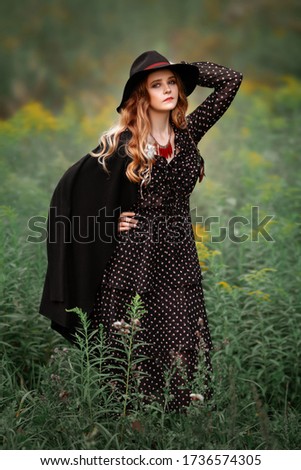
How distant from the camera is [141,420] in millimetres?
3504

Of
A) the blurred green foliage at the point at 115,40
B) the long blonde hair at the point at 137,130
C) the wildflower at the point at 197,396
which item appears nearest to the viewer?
the wildflower at the point at 197,396

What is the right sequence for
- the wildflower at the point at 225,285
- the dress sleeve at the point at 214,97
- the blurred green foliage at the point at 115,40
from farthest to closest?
the blurred green foliage at the point at 115,40 → the wildflower at the point at 225,285 → the dress sleeve at the point at 214,97

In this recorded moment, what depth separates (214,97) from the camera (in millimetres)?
4125

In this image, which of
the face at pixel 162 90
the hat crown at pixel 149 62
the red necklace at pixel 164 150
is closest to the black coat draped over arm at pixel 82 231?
the red necklace at pixel 164 150

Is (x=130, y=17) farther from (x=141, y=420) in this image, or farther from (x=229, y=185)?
(x=141, y=420)

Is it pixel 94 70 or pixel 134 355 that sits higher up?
pixel 94 70

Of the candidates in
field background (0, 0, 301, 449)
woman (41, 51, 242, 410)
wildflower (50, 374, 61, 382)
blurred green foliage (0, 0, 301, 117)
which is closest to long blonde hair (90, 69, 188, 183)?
woman (41, 51, 242, 410)

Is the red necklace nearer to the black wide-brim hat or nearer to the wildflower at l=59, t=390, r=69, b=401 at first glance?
the black wide-brim hat

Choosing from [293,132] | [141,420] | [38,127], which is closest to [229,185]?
[293,132]

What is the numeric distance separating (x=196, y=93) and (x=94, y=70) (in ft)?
4.69

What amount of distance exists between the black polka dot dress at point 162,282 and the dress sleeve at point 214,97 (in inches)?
6.3

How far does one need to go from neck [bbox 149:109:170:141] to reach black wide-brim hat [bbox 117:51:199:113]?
17 cm

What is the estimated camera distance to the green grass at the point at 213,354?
3500 mm
